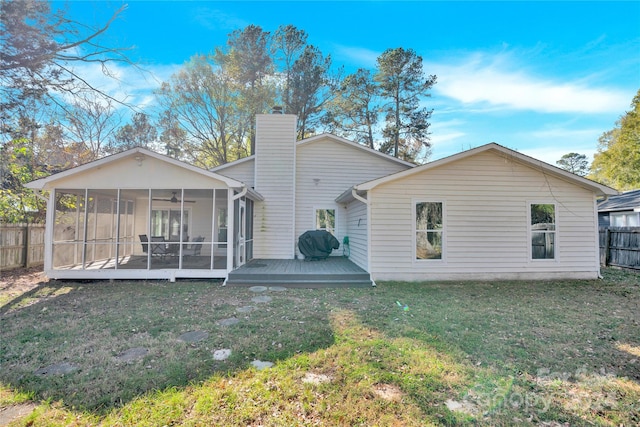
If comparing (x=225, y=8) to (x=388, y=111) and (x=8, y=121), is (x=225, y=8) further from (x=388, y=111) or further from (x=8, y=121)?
(x=388, y=111)

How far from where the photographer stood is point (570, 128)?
55.9 ft

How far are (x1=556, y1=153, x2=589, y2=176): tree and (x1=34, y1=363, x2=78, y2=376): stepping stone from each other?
59124 mm

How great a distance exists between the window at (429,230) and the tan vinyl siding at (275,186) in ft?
16.5

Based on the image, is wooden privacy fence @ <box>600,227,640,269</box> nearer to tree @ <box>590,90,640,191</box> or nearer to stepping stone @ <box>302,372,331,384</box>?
stepping stone @ <box>302,372,331,384</box>

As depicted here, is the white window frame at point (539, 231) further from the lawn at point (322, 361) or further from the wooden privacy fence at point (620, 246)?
the wooden privacy fence at point (620, 246)

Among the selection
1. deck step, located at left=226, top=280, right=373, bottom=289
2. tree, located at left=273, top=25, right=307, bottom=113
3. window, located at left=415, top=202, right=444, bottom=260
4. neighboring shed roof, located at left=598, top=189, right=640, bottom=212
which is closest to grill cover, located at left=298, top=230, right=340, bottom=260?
deck step, located at left=226, top=280, right=373, bottom=289

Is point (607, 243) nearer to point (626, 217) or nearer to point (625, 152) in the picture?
point (626, 217)

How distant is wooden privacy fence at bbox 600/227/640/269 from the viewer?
31.8 feet

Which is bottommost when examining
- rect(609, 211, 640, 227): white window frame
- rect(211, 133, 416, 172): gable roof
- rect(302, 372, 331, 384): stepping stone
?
rect(302, 372, 331, 384): stepping stone

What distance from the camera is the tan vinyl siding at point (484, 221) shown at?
7.99m

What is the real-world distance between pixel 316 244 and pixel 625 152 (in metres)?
27.4

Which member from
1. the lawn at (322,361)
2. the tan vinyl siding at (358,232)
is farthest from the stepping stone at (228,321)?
the tan vinyl siding at (358,232)

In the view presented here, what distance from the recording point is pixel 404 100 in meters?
19.2

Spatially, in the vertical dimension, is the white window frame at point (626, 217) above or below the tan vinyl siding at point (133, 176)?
below
